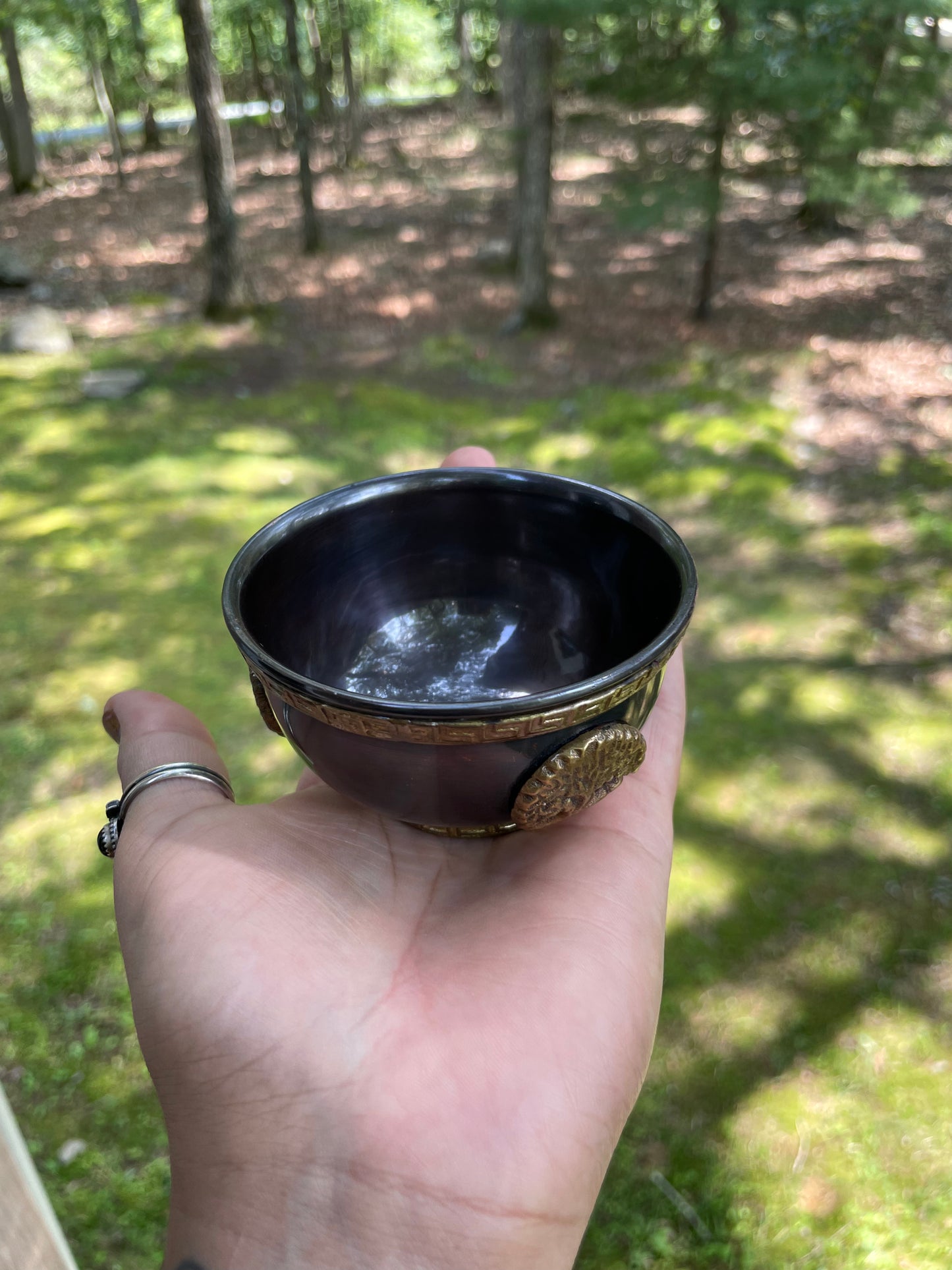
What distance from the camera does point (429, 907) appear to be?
5.33 ft

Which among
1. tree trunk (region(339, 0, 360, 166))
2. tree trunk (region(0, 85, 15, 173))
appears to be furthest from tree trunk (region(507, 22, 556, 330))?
tree trunk (region(0, 85, 15, 173))

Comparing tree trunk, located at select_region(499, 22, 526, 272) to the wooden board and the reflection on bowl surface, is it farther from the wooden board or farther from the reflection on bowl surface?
the wooden board

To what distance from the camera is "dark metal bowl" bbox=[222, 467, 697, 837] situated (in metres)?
1.31

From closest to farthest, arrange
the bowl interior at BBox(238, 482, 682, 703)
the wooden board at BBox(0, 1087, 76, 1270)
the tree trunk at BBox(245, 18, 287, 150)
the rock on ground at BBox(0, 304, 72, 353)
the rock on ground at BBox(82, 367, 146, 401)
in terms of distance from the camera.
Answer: the wooden board at BBox(0, 1087, 76, 1270) < the bowl interior at BBox(238, 482, 682, 703) < the rock on ground at BBox(82, 367, 146, 401) < the rock on ground at BBox(0, 304, 72, 353) < the tree trunk at BBox(245, 18, 287, 150)

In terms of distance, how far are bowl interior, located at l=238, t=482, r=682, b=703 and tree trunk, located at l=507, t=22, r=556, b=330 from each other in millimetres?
5583

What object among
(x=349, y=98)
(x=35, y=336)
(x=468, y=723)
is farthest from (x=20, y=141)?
(x=468, y=723)

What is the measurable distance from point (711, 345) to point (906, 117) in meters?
2.17

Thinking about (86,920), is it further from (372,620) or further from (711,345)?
(711,345)

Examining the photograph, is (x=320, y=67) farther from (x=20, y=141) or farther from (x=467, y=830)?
(x=467, y=830)

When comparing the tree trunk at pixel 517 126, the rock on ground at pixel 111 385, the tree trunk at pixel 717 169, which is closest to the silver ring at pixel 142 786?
the rock on ground at pixel 111 385

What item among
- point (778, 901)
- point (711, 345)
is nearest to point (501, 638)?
point (778, 901)

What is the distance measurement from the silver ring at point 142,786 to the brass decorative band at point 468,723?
46cm

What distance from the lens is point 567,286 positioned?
28.0ft

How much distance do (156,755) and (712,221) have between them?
6359 millimetres
